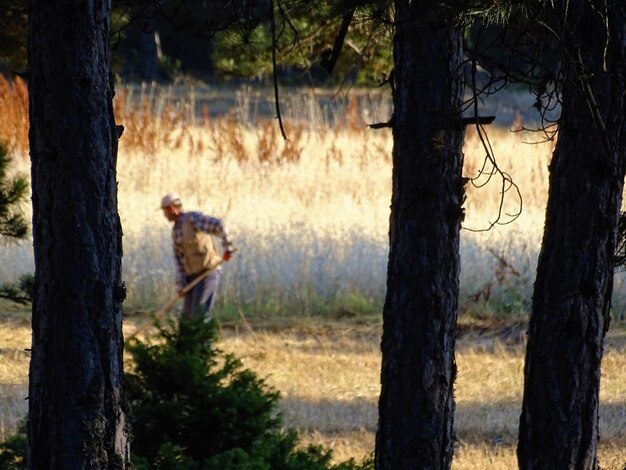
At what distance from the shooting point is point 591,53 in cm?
467

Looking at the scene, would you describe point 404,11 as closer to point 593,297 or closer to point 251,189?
point 593,297

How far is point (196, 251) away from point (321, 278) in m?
2.61

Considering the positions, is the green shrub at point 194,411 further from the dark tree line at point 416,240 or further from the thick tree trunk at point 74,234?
the thick tree trunk at point 74,234

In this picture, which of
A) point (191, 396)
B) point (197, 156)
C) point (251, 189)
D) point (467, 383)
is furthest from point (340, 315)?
point (191, 396)

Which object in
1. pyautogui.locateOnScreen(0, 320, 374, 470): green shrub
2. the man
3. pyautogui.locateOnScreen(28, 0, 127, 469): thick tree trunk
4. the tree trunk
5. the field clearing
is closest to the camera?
pyautogui.locateOnScreen(28, 0, 127, 469): thick tree trunk

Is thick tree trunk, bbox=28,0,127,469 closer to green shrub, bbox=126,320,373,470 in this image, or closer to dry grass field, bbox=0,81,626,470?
green shrub, bbox=126,320,373,470

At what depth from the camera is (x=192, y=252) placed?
34.8 ft

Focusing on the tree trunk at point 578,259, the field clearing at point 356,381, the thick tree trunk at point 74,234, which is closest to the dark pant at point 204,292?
the field clearing at point 356,381

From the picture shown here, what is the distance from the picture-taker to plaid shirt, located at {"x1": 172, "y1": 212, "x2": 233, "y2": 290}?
10.2 meters

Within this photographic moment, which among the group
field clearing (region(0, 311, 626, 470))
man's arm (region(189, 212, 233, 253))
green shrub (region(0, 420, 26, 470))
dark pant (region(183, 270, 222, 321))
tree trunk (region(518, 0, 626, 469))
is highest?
tree trunk (region(518, 0, 626, 469))

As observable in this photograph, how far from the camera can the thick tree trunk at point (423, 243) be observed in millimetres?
5395

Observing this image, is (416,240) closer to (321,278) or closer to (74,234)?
(74,234)

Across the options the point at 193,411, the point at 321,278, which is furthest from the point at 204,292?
the point at 193,411

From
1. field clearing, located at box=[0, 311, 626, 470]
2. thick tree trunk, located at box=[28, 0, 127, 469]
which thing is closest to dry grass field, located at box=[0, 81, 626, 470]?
field clearing, located at box=[0, 311, 626, 470]
